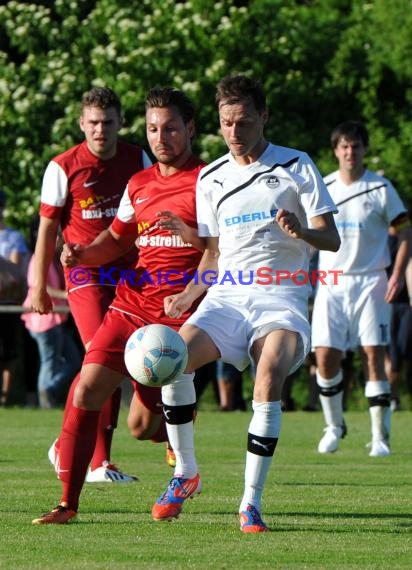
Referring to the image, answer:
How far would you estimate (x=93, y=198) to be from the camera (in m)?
10.2

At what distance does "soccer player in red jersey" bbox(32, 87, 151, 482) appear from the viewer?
1009 centimetres

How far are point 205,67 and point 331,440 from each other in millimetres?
13823

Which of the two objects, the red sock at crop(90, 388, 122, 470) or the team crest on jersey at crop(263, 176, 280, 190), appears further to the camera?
the red sock at crop(90, 388, 122, 470)

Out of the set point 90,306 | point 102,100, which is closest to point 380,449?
point 90,306

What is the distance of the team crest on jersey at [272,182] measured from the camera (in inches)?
316

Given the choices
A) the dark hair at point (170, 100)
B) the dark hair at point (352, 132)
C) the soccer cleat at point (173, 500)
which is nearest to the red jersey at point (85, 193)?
the dark hair at point (170, 100)

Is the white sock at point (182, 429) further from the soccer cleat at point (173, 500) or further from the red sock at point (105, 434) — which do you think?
the red sock at point (105, 434)

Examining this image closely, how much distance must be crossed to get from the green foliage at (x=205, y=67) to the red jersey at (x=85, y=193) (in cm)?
1380

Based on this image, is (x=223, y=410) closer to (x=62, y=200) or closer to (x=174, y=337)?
(x=62, y=200)

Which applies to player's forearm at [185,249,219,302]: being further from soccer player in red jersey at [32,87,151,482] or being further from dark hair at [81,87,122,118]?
dark hair at [81,87,122,118]

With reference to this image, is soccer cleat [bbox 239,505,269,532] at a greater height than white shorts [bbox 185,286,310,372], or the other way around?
white shorts [bbox 185,286,310,372]

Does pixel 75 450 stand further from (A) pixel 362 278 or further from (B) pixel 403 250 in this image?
(B) pixel 403 250

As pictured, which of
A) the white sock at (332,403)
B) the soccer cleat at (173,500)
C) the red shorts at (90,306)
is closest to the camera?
the soccer cleat at (173,500)

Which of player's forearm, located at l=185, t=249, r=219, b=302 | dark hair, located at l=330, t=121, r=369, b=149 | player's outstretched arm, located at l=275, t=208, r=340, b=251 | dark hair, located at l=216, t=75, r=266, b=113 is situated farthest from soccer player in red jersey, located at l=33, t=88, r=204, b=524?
dark hair, located at l=330, t=121, r=369, b=149
